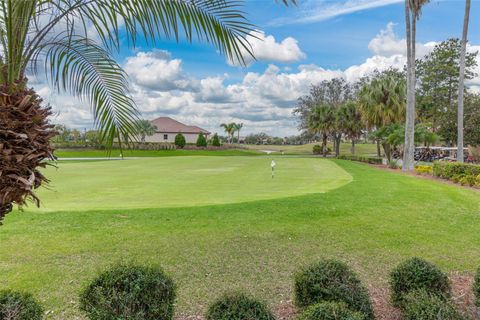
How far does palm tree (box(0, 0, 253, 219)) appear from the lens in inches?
106

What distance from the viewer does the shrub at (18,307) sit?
279 cm

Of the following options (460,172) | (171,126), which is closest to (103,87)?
(460,172)

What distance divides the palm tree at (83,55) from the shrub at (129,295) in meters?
0.91

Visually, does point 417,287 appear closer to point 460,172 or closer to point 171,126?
point 460,172

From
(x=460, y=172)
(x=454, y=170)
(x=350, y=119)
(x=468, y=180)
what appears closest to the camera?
(x=468, y=180)

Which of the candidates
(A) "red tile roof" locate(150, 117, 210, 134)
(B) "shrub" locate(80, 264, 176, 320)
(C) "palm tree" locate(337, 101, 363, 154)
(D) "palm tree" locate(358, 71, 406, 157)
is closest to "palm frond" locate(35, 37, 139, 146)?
(B) "shrub" locate(80, 264, 176, 320)

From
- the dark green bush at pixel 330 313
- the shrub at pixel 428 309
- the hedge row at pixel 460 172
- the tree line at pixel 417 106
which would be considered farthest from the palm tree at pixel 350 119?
the dark green bush at pixel 330 313

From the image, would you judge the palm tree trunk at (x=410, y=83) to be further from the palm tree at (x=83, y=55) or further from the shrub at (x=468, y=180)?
the palm tree at (x=83, y=55)

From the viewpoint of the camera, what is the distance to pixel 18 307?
9.36ft

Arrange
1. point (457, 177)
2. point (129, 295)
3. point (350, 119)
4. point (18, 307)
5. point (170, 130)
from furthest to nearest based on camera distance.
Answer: point (170, 130) → point (350, 119) → point (457, 177) → point (129, 295) → point (18, 307)

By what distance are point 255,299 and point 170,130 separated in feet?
233

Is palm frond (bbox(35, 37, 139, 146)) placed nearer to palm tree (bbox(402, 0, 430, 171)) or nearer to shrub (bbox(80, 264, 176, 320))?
shrub (bbox(80, 264, 176, 320))

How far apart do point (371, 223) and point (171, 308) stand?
17.9ft

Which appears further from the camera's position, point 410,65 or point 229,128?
point 229,128
